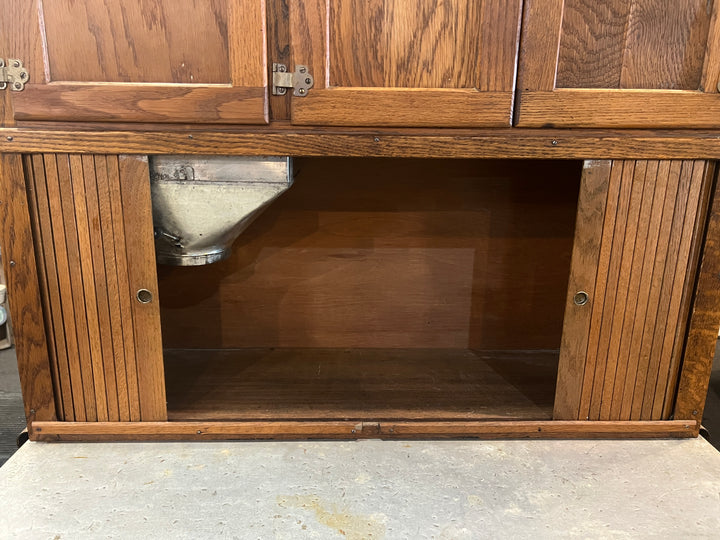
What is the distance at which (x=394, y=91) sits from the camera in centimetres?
121

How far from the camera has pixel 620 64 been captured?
1211 mm

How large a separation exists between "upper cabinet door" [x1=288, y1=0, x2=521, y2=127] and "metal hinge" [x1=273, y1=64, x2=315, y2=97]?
0.5 inches

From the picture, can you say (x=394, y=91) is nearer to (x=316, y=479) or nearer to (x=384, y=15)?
(x=384, y=15)

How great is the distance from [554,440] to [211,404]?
3.18 ft

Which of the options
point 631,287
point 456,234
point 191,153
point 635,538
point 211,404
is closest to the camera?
point 635,538

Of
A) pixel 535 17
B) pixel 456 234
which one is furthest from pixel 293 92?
pixel 456 234

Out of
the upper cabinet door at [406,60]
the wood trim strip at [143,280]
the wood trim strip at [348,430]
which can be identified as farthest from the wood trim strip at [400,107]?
the wood trim strip at [348,430]

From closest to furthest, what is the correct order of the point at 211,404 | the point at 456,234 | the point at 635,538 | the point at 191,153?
the point at 635,538 < the point at 191,153 < the point at 211,404 < the point at 456,234

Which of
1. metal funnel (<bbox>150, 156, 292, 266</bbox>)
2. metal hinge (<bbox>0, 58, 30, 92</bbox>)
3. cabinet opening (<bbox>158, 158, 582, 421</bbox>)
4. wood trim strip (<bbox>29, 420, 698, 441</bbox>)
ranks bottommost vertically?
wood trim strip (<bbox>29, 420, 698, 441</bbox>)

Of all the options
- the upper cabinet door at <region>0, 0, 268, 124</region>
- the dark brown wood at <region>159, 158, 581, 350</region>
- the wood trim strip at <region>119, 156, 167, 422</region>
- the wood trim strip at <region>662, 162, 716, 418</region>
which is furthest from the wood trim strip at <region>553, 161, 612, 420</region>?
the wood trim strip at <region>119, 156, 167, 422</region>

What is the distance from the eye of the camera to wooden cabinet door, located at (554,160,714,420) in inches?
51.3

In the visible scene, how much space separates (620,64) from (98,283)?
1.35 m

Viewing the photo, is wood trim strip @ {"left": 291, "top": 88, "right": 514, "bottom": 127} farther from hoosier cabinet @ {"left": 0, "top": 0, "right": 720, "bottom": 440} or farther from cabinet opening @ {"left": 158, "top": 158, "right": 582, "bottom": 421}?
cabinet opening @ {"left": 158, "top": 158, "right": 582, "bottom": 421}

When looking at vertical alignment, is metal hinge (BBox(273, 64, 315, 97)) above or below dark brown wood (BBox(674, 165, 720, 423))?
above
